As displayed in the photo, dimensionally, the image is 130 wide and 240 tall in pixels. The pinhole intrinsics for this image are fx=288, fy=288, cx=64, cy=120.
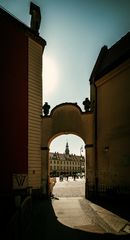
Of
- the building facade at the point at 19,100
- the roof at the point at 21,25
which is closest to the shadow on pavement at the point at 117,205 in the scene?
the building facade at the point at 19,100

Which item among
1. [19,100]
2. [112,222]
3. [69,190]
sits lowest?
[69,190]

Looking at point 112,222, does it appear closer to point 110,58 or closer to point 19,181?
point 19,181

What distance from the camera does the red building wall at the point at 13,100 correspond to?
1358cm

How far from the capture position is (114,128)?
18.2m

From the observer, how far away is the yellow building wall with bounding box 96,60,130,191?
16922 millimetres

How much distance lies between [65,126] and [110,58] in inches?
237

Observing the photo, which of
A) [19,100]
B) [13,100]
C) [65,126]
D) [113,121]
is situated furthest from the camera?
[65,126]

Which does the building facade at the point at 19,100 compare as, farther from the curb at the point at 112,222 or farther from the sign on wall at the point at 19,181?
the sign on wall at the point at 19,181

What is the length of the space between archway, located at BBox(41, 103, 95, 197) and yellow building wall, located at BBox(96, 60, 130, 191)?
1.01m

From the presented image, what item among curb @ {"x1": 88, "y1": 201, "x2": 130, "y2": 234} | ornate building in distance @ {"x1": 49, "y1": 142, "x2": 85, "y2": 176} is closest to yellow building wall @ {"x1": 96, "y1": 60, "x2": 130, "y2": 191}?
curb @ {"x1": 88, "y1": 201, "x2": 130, "y2": 234}

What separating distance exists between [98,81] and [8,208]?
441 inches

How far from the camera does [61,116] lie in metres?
21.7

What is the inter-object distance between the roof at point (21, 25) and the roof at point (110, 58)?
15.0ft

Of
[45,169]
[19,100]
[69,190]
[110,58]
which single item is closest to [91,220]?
[19,100]
